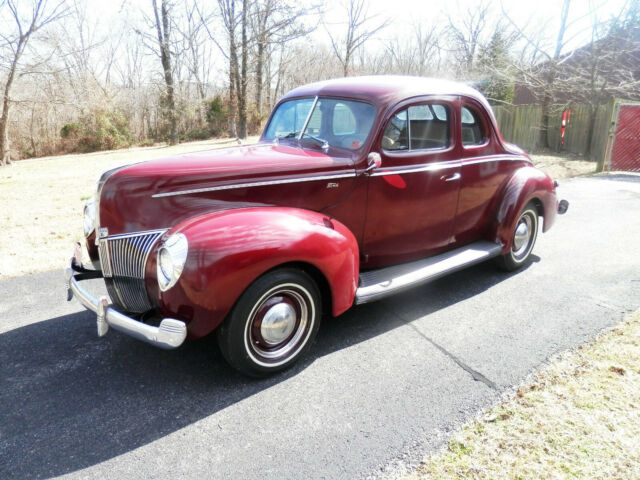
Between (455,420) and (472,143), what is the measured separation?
270 centimetres

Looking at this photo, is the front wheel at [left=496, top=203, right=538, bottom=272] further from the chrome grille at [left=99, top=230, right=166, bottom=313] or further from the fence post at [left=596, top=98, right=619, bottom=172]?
the fence post at [left=596, top=98, right=619, bottom=172]

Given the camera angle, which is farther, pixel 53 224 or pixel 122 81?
pixel 122 81

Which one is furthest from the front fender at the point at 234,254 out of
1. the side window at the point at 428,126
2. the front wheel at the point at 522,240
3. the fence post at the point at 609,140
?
the fence post at the point at 609,140

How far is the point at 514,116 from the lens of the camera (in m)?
17.1

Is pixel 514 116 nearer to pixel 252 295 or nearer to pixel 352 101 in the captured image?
pixel 352 101

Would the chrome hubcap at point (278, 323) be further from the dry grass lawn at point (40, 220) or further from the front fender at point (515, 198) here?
the front fender at point (515, 198)

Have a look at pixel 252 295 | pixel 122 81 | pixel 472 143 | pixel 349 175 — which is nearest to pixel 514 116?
pixel 472 143

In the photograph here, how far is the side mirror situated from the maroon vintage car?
0.04 feet

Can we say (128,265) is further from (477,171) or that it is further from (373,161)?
(477,171)

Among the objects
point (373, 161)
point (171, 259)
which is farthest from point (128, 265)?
point (373, 161)

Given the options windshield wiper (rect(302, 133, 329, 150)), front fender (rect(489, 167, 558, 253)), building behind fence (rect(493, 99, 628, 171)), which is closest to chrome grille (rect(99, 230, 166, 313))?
windshield wiper (rect(302, 133, 329, 150))

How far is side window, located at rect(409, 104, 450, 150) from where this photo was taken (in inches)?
145

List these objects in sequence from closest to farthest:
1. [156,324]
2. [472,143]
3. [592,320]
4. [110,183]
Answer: [156,324] → [110,183] → [592,320] → [472,143]

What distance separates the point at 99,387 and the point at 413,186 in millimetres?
2731
